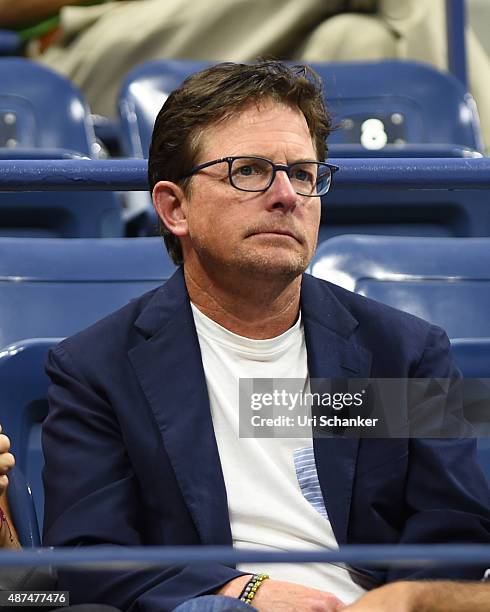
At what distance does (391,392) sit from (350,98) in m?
1.52

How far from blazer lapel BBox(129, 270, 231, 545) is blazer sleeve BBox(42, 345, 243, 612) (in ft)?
0.15

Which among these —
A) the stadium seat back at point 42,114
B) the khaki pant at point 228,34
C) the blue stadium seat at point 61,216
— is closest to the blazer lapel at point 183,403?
the blue stadium seat at point 61,216

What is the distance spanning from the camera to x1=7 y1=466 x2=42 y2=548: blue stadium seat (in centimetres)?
108

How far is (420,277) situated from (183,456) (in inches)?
19.5

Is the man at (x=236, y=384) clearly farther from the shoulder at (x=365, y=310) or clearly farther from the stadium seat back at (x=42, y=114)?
the stadium seat back at (x=42, y=114)

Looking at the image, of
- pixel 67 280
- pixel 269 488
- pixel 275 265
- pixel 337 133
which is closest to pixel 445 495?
pixel 269 488

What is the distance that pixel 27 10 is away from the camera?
10.2ft

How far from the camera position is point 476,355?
1.27 meters

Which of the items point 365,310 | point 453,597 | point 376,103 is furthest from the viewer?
point 376,103

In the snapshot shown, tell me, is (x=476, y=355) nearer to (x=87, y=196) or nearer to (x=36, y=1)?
(x=87, y=196)

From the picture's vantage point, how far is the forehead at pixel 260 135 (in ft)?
3.85

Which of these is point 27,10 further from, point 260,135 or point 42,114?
Result: point 260,135

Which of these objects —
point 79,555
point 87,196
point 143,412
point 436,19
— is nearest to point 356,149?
point 87,196

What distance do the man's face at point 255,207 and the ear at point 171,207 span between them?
19 mm
